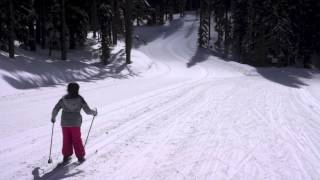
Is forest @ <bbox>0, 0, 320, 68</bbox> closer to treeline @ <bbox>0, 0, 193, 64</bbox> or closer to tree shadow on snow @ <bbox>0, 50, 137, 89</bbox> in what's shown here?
treeline @ <bbox>0, 0, 193, 64</bbox>

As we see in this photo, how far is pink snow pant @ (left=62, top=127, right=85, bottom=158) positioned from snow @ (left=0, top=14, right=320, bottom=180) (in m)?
0.31

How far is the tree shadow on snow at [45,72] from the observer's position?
21361 millimetres

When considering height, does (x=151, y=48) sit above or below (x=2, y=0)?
below

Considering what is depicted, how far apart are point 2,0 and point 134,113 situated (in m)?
17.7

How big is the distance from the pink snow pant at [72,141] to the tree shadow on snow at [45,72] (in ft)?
40.7

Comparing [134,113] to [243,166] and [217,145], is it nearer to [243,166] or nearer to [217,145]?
[217,145]

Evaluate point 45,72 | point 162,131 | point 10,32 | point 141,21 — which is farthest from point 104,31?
point 141,21

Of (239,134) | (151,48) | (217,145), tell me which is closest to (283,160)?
(217,145)

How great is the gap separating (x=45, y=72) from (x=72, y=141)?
55.2 ft

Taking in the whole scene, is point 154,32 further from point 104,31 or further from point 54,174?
point 54,174

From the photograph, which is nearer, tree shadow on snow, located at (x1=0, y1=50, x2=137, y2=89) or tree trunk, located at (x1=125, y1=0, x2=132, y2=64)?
tree shadow on snow, located at (x1=0, y1=50, x2=137, y2=89)

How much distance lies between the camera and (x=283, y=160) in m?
9.16

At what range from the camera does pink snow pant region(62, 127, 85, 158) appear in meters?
8.43

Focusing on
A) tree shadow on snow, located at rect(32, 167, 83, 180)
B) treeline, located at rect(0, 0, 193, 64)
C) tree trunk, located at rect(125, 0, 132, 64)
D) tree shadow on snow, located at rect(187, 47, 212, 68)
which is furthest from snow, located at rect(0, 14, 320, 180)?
tree shadow on snow, located at rect(187, 47, 212, 68)
